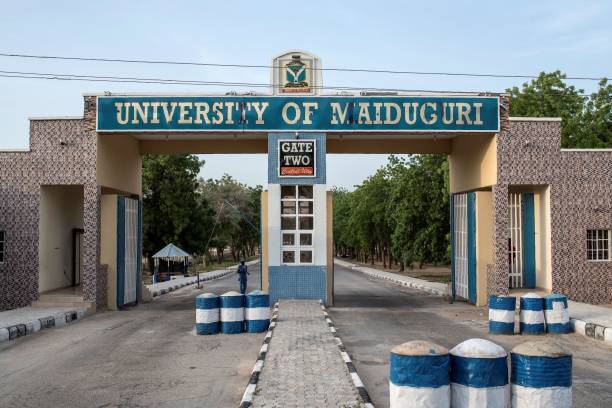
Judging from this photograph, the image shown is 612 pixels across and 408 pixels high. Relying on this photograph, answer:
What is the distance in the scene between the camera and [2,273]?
1809cm

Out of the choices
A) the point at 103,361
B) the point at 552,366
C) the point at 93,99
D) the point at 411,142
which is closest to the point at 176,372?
the point at 103,361

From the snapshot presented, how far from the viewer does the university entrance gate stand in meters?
18.1

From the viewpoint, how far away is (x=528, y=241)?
20.0 metres

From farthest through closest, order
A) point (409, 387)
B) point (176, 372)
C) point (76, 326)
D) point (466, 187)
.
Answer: point (466, 187), point (76, 326), point (176, 372), point (409, 387)

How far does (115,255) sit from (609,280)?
14.6 meters

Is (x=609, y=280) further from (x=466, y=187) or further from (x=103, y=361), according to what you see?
(x=103, y=361)

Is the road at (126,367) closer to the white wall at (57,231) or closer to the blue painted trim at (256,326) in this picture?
Result: the blue painted trim at (256,326)

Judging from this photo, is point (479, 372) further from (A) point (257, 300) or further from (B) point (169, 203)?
(B) point (169, 203)

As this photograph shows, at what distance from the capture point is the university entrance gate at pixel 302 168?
18.1 m

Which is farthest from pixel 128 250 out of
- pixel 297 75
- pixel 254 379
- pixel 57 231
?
pixel 254 379

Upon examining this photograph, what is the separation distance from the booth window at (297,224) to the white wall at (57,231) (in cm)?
710

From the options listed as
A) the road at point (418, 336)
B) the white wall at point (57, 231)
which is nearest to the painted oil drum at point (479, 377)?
the road at point (418, 336)

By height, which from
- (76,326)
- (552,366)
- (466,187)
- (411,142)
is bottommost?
(76,326)

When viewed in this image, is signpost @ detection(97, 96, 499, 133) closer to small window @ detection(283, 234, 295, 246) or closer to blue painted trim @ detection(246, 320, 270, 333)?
small window @ detection(283, 234, 295, 246)
